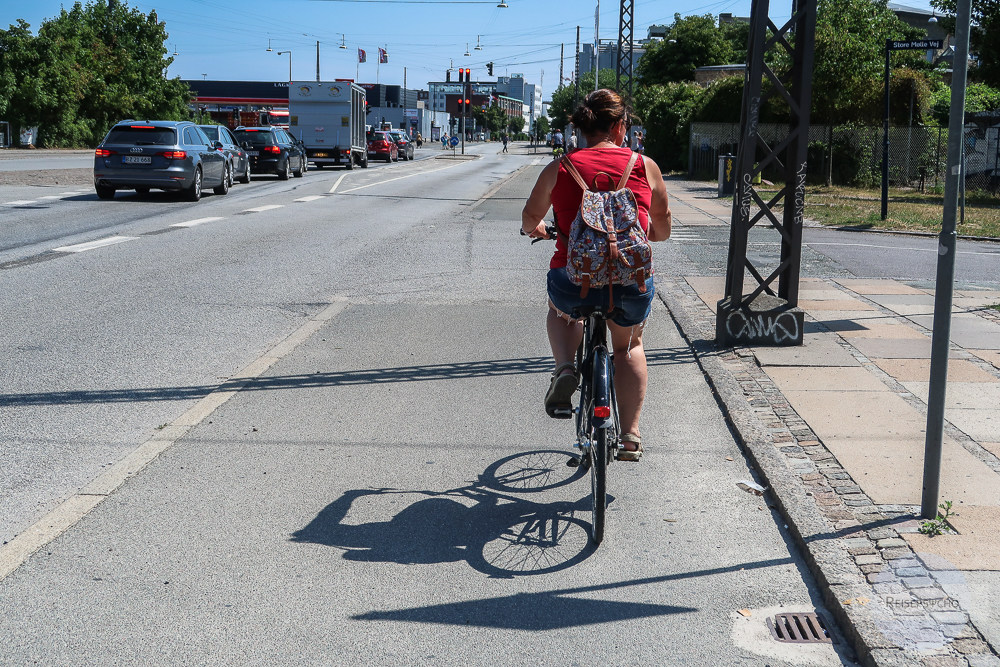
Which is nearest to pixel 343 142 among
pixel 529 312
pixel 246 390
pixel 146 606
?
pixel 529 312

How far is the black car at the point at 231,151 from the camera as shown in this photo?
83.3ft

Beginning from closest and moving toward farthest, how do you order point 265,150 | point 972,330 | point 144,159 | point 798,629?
point 798,629 → point 972,330 → point 144,159 → point 265,150

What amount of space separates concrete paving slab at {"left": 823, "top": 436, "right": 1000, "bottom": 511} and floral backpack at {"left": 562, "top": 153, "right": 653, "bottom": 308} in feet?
5.15

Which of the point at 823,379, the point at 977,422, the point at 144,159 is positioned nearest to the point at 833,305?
the point at 823,379

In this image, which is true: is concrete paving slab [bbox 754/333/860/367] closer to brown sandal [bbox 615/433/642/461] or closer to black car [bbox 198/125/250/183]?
brown sandal [bbox 615/433/642/461]

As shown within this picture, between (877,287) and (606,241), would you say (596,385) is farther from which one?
(877,287)

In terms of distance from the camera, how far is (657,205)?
4426mm

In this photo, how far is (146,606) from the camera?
3.45 metres

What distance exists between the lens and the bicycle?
405cm

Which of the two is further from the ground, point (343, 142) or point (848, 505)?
point (343, 142)

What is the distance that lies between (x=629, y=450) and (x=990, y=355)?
462cm

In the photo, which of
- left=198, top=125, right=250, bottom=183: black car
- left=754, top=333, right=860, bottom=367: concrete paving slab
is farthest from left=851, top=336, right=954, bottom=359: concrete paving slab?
left=198, top=125, right=250, bottom=183: black car

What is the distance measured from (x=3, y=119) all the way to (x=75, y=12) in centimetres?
1196

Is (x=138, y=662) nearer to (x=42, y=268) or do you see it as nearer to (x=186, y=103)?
(x=42, y=268)
